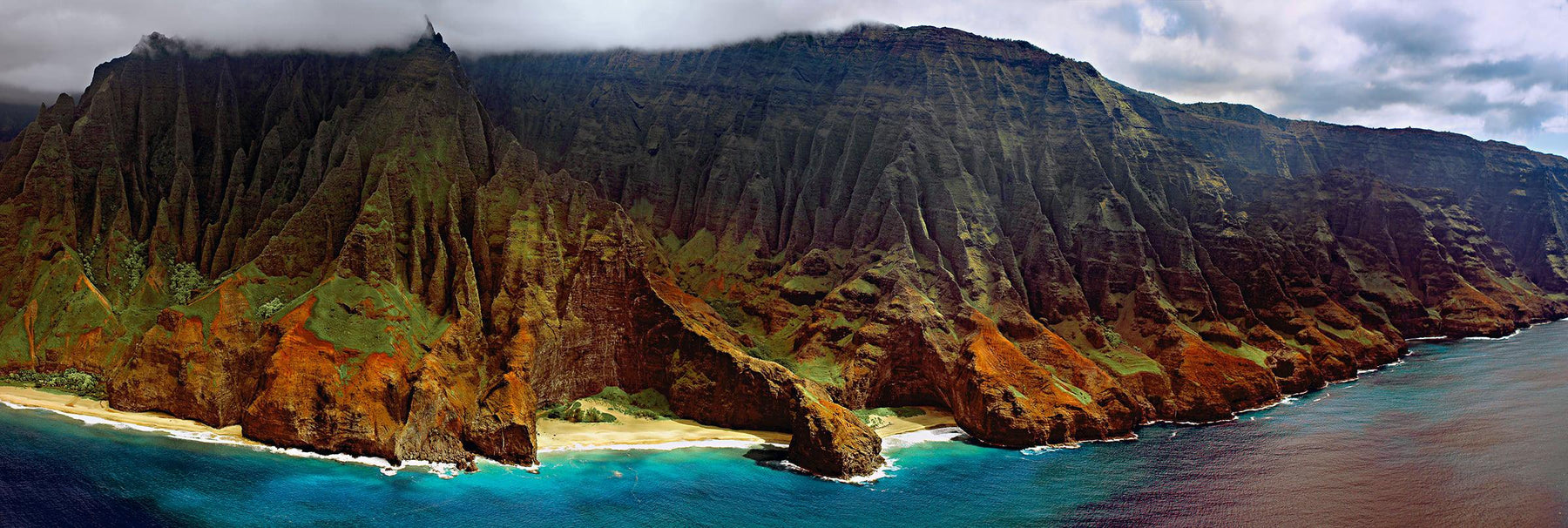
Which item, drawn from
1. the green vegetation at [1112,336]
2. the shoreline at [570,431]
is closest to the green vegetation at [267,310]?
the shoreline at [570,431]

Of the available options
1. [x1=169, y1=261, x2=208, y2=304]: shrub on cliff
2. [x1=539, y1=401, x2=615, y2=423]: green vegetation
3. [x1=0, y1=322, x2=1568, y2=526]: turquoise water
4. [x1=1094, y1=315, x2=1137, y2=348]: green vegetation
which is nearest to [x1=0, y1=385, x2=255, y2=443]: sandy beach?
[x1=0, y1=322, x2=1568, y2=526]: turquoise water

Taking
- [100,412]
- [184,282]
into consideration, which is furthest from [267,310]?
[184,282]

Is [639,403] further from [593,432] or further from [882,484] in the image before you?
[882,484]

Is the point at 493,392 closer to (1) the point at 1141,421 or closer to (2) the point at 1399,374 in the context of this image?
(1) the point at 1141,421

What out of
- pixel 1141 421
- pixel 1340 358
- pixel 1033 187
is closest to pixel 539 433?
pixel 1141 421

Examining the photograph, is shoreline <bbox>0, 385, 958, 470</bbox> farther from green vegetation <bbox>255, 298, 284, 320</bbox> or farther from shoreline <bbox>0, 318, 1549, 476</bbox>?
green vegetation <bbox>255, 298, 284, 320</bbox>

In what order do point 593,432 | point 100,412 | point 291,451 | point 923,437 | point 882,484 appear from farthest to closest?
1. point 923,437
2. point 593,432
3. point 100,412
4. point 882,484
5. point 291,451

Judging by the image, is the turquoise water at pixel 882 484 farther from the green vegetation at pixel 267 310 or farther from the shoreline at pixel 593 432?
the green vegetation at pixel 267 310
